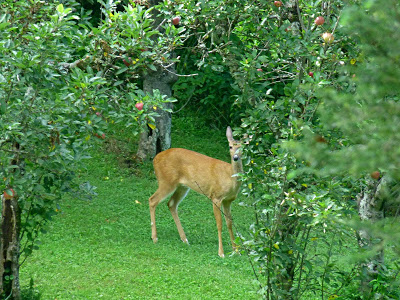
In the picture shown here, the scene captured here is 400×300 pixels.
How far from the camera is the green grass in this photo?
6.98 metres

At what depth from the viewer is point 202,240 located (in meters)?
9.83

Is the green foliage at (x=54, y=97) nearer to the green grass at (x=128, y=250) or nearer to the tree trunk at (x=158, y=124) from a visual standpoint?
the green grass at (x=128, y=250)

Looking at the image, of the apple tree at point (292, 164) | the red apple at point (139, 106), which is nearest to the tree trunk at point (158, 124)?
the apple tree at point (292, 164)

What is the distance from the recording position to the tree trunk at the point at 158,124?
41.0 feet

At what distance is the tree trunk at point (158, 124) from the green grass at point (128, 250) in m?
0.38

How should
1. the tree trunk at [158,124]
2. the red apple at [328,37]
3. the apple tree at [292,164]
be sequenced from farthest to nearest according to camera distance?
1. the tree trunk at [158,124]
2. the red apple at [328,37]
3. the apple tree at [292,164]

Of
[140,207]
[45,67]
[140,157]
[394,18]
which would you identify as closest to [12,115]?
[45,67]

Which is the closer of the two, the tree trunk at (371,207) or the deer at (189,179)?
the tree trunk at (371,207)

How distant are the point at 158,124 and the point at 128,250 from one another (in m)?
4.50

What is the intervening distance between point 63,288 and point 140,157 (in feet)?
19.9

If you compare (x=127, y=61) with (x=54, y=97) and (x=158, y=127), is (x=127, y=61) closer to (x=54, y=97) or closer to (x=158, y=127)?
(x=54, y=97)

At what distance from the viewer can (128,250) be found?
858 centimetres

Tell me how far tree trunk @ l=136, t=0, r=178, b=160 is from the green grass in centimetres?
38

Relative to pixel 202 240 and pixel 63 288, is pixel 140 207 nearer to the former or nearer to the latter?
pixel 202 240
